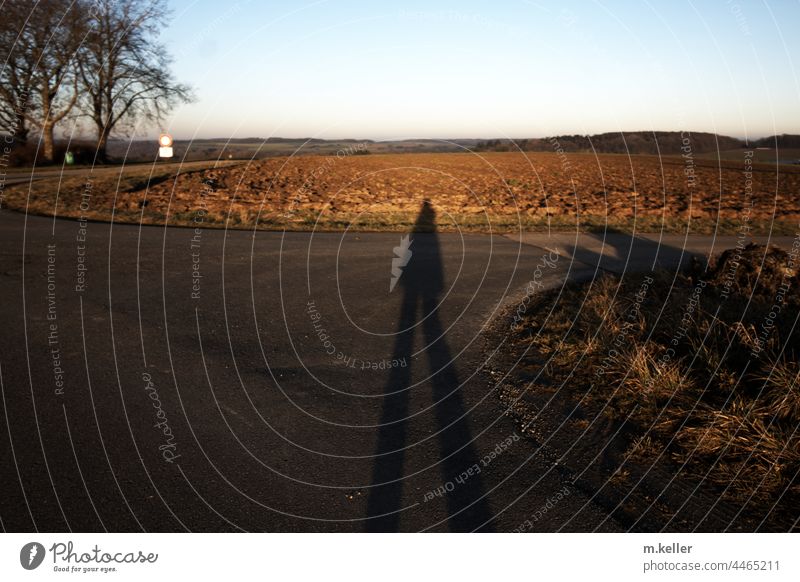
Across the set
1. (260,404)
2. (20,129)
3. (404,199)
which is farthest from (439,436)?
(20,129)

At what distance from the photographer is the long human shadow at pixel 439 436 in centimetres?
331

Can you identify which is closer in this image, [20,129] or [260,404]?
[260,404]

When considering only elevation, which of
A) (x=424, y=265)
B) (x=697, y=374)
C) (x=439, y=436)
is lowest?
(x=439, y=436)

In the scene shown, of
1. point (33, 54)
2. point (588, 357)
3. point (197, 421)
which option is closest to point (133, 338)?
point (197, 421)

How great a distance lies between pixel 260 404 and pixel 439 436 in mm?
1516

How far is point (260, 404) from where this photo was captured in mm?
4676

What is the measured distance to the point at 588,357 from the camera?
5.49 metres

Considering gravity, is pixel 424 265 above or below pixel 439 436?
above

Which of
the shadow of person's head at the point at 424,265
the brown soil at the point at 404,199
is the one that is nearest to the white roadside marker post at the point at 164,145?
the brown soil at the point at 404,199

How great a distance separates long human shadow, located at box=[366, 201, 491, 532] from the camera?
10.9 feet

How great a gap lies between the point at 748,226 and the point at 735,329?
1254 cm

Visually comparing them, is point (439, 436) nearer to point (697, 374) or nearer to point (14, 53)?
point (697, 374)

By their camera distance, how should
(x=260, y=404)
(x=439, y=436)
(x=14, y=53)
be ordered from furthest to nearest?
(x=14, y=53) → (x=260, y=404) → (x=439, y=436)

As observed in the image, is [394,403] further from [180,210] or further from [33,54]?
[33,54]
